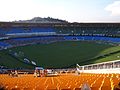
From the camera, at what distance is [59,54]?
218 feet

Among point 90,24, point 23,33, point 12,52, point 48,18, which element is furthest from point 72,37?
point 48,18

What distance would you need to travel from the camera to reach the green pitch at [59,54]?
190 ft

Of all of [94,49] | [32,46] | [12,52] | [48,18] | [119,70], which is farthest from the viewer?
[48,18]

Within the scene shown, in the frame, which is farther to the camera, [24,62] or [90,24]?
[90,24]

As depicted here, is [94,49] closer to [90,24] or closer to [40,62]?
[40,62]

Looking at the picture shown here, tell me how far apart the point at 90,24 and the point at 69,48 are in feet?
68.8

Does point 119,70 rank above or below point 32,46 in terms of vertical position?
above

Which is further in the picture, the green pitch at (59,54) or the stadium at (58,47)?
the green pitch at (59,54)

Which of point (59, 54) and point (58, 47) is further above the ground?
point (59, 54)

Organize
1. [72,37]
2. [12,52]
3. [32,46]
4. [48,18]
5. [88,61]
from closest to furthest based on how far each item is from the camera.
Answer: [88,61] → [12,52] → [32,46] → [72,37] → [48,18]

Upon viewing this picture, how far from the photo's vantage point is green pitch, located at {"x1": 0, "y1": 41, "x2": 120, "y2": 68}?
57875 millimetres

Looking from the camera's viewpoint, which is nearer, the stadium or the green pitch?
the stadium

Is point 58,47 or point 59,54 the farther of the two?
point 58,47

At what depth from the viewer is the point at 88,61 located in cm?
5822
